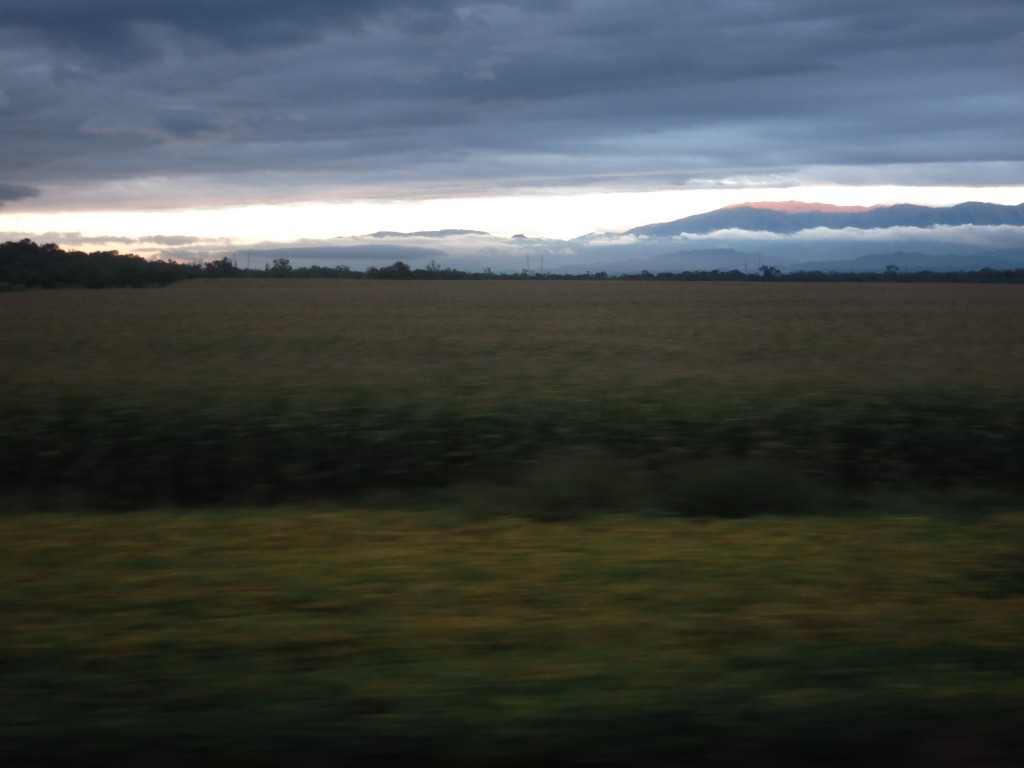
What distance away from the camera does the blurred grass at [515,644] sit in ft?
12.8

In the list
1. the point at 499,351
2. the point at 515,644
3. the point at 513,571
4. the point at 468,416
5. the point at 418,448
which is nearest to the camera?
the point at 515,644

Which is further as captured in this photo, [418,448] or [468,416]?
[468,416]

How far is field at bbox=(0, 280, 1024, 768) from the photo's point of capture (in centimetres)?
397

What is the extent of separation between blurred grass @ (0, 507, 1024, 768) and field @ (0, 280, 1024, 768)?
0.02 meters

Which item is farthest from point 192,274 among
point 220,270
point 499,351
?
point 499,351

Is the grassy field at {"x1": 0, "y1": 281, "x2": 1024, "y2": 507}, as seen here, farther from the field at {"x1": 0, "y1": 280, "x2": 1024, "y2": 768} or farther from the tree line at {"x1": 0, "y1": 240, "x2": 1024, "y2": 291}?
the tree line at {"x1": 0, "y1": 240, "x2": 1024, "y2": 291}

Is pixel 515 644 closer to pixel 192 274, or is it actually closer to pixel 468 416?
pixel 468 416

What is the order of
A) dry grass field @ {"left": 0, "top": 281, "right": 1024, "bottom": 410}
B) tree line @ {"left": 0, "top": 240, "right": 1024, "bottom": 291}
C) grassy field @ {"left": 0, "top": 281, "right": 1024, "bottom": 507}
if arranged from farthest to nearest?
tree line @ {"left": 0, "top": 240, "right": 1024, "bottom": 291}, dry grass field @ {"left": 0, "top": 281, "right": 1024, "bottom": 410}, grassy field @ {"left": 0, "top": 281, "right": 1024, "bottom": 507}

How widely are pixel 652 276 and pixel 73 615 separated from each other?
128695 millimetres

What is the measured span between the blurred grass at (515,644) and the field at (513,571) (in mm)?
20

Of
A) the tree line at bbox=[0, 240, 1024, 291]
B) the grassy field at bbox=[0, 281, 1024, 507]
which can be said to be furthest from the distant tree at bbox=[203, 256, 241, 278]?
the grassy field at bbox=[0, 281, 1024, 507]

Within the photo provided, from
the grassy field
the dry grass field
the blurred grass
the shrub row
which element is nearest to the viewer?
the blurred grass

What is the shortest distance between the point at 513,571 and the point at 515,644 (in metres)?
1.33

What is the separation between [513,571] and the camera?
6266 mm
